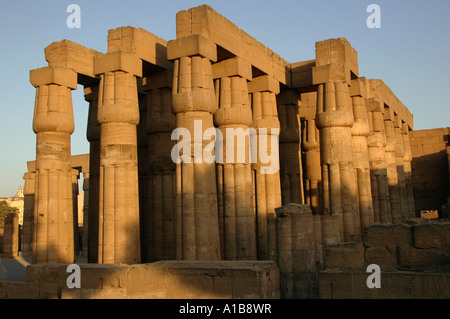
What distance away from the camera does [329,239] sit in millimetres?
11914

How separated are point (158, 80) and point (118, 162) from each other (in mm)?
4693

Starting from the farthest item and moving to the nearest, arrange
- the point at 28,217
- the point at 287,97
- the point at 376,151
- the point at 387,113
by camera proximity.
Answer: the point at 28,217 < the point at 387,113 < the point at 376,151 < the point at 287,97

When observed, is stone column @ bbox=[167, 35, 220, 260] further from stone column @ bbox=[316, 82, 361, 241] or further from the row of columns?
stone column @ bbox=[316, 82, 361, 241]

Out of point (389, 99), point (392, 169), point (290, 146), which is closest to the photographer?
point (290, 146)

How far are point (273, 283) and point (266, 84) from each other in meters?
10.9

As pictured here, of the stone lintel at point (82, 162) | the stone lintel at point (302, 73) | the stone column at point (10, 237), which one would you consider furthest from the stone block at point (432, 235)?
the stone column at point (10, 237)

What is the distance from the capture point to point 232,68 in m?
16.2

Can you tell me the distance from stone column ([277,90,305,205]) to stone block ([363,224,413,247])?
1289 cm

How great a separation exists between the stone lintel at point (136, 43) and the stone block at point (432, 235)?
11106 mm

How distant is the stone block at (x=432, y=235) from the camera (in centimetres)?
791

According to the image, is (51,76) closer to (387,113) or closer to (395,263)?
(395,263)

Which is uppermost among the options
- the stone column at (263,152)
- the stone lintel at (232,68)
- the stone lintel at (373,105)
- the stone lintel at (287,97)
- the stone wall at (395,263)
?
the stone lintel at (373,105)

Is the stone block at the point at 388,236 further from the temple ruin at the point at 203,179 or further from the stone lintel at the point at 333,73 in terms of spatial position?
the stone lintel at the point at 333,73

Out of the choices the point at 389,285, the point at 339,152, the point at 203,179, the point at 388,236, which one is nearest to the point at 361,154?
the point at 339,152
